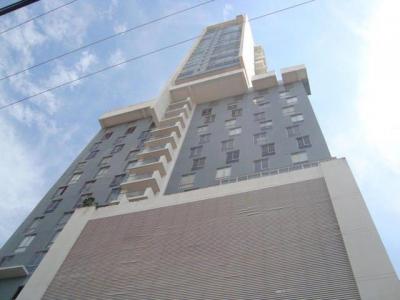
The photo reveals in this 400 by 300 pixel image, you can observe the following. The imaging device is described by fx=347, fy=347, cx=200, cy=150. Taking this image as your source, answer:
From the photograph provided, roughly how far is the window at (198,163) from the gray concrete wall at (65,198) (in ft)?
23.6

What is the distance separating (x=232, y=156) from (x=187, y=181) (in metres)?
4.03

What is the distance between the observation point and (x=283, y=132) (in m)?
27.9

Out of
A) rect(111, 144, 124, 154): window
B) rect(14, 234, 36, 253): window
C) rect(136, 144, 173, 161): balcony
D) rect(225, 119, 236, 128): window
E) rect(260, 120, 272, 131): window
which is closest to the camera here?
rect(14, 234, 36, 253): window

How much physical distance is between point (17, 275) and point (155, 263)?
11995 mm

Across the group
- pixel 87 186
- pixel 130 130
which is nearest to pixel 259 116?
pixel 130 130

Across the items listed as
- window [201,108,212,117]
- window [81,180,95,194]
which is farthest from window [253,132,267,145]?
window [81,180,95,194]

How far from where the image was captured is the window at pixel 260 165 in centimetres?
2404

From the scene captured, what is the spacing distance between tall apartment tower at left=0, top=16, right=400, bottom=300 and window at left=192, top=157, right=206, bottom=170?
4.9 inches

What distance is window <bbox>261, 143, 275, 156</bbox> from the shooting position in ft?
84.2

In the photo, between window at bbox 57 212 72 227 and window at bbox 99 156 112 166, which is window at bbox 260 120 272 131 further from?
window at bbox 57 212 72 227

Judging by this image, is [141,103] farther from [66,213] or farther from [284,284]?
[284,284]

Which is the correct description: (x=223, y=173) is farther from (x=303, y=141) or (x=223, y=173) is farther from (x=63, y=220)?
(x=63, y=220)

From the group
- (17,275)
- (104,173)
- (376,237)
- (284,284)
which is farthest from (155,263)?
(104,173)

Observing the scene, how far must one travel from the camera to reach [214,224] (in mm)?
16359
